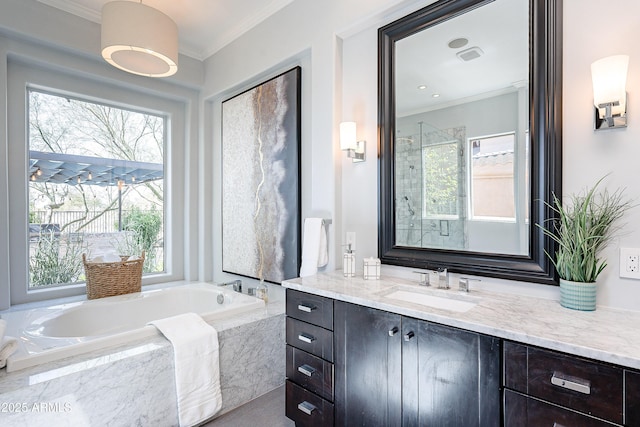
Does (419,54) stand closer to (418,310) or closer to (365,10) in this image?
(365,10)

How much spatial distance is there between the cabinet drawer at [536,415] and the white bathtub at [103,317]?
183 cm

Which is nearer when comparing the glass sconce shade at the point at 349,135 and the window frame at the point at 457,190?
the window frame at the point at 457,190

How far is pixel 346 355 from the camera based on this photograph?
1.61 meters

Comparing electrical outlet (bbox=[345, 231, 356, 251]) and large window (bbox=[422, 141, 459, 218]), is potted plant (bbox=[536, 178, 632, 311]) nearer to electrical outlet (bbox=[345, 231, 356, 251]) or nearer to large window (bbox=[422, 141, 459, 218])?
large window (bbox=[422, 141, 459, 218])

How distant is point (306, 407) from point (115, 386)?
3.32 feet

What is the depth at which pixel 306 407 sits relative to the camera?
1812mm

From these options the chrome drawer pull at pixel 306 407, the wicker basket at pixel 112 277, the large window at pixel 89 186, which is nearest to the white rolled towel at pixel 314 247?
the chrome drawer pull at pixel 306 407

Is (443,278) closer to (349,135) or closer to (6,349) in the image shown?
(349,135)

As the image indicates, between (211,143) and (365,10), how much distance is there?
2300 mm

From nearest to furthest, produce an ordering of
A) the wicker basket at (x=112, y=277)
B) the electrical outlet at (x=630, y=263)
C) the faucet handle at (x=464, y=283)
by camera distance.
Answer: the electrical outlet at (x=630, y=263) → the faucet handle at (x=464, y=283) → the wicker basket at (x=112, y=277)

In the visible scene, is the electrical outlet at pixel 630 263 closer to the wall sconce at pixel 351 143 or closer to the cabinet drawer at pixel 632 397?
the cabinet drawer at pixel 632 397

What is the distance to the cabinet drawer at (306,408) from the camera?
1.71m

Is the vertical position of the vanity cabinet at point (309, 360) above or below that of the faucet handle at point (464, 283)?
below

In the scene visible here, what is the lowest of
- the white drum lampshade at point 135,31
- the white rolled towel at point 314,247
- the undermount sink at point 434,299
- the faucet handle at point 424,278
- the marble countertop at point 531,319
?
the undermount sink at point 434,299
